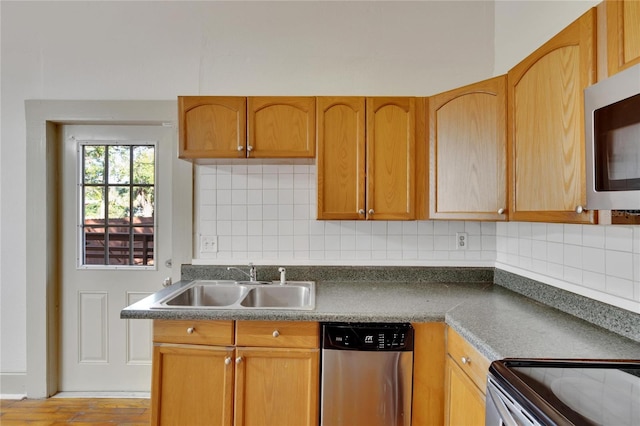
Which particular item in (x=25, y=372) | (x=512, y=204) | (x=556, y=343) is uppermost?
(x=512, y=204)

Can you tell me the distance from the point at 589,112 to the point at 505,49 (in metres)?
1.38

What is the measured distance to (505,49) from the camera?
2.04 m

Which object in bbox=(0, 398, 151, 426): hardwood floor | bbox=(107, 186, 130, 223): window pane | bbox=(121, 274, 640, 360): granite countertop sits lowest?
bbox=(0, 398, 151, 426): hardwood floor

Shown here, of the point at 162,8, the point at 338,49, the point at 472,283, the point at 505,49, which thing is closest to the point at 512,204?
the point at 472,283

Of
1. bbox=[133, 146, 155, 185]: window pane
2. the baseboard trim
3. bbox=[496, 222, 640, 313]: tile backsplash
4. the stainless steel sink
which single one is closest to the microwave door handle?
bbox=[496, 222, 640, 313]: tile backsplash

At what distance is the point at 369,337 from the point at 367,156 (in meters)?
0.96

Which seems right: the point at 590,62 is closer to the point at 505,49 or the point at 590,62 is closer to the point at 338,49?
the point at 505,49

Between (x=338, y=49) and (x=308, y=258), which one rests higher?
(x=338, y=49)

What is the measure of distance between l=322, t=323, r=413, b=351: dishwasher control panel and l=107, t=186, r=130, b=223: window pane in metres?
1.72

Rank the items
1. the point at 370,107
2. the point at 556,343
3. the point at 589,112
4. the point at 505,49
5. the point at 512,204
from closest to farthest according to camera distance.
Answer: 1. the point at 589,112
2. the point at 556,343
3. the point at 512,204
4. the point at 370,107
5. the point at 505,49

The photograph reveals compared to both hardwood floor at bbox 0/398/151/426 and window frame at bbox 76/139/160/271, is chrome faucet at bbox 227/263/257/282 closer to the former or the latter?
window frame at bbox 76/139/160/271

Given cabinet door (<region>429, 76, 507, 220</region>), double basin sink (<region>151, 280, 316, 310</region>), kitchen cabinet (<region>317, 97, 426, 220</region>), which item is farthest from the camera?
double basin sink (<region>151, 280, 316, 310</region>)

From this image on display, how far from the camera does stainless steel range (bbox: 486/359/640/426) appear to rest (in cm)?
70

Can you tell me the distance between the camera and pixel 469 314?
4.75ft
